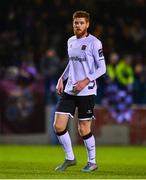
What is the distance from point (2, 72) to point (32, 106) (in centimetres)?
135

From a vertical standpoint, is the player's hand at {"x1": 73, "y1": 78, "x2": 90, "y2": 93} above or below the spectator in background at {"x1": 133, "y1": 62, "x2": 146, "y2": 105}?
above

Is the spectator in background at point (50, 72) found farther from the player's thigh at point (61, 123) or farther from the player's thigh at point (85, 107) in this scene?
the player's thigh at point (61, 123)

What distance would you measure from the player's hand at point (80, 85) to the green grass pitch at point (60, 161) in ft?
3.73

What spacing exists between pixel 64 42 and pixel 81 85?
12.0m

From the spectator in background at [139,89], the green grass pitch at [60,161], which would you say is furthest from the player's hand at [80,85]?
the spectator in background at [139,89]

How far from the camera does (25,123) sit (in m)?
19.2

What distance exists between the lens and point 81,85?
34.4 feet

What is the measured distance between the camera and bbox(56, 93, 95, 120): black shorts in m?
10.7

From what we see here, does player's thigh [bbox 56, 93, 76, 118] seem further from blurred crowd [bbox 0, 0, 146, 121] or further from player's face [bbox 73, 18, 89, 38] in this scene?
blurred crowd [bbox 0, 0, 146, 121]

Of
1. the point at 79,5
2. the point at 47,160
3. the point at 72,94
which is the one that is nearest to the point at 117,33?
the point at 79,5

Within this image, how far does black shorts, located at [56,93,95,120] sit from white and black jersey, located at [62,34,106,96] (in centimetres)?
8

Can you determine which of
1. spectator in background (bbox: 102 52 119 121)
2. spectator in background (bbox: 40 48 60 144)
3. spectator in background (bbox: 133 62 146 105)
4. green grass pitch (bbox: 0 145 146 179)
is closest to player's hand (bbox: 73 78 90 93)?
green grass pitch (bbox: 0 145 146 179)

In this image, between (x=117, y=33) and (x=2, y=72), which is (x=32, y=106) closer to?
(x=2, y=72)

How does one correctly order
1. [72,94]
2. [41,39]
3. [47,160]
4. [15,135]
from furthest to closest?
[41,39]
[15,135]
[47,160]
[72,94]
